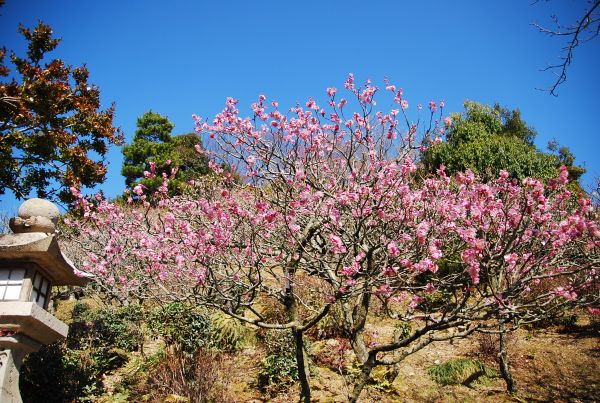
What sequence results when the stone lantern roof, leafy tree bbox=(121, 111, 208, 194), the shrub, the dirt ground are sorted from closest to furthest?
the stone lantern roof < the shrub < the dirt ground < leafy tree bbox=(121, 111, 208, 194)

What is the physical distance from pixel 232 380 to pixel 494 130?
16.2m

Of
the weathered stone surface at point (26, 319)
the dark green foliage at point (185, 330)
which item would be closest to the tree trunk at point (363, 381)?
the weathered stone surface at point (26, 319)

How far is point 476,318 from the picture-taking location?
3.57 metres

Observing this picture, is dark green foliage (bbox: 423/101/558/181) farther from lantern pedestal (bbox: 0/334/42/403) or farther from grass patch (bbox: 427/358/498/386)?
lantern pedestal (bbox: 0/334/42/403)

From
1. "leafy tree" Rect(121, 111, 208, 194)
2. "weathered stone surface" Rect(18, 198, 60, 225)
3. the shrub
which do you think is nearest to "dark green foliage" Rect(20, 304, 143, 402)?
the shrub

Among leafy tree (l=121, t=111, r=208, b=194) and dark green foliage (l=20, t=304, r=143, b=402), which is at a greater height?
leafy tree (l=121, t=111, r=208, b=194)

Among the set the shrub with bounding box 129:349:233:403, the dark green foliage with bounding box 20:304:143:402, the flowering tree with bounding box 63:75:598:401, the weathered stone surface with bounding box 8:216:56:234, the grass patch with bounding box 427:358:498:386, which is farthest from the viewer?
the grass patch with bounding box 427:358:498:386

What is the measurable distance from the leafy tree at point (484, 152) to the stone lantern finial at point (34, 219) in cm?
1278

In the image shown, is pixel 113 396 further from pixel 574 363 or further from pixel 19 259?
pixel 574 363

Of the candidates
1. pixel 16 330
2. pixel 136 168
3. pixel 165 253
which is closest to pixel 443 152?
pixel 165 253

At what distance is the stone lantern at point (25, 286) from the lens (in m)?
4.11

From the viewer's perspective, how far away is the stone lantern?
411 cm

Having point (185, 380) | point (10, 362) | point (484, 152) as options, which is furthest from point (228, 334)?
point (484, 152)

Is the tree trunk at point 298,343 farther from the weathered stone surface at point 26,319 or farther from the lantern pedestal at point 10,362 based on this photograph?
the lantern pedestal at point 10,362
